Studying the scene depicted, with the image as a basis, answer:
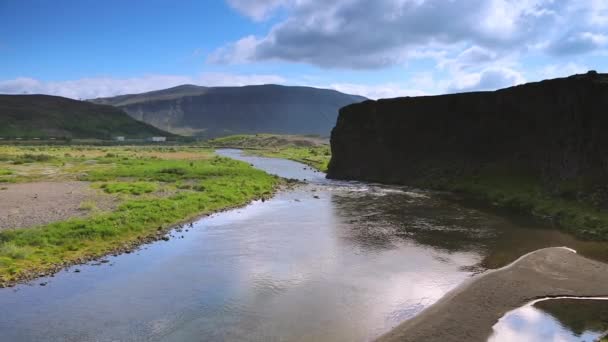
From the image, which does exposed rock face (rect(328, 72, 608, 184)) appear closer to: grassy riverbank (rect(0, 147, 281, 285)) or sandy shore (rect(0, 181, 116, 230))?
grassy riverbank (rect(0, 147, 281, 285))

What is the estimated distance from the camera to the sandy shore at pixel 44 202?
33469 mm

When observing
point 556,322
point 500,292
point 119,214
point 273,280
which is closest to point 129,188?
point 119,214

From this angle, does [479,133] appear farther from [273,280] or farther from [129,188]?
[273,280]

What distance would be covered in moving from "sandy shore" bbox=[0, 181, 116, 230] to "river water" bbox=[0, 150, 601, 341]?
361 inches

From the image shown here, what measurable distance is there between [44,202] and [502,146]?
47598 mm

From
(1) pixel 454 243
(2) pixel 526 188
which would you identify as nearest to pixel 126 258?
(1) pixel 454 243

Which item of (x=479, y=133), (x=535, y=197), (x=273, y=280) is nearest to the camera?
(x=273, y=280)

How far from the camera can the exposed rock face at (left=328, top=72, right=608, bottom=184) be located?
1654 inches

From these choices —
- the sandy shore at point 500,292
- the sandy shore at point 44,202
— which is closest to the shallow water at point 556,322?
the sandy shore at point 500,292

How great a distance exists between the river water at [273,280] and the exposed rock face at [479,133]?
10634 millimetres

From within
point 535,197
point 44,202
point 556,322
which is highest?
point 535,197

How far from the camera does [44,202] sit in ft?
134

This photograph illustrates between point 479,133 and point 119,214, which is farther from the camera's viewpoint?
point 479,133

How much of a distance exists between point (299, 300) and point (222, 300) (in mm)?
3354
